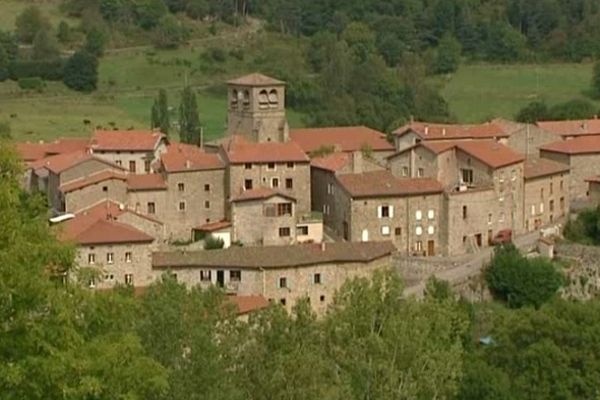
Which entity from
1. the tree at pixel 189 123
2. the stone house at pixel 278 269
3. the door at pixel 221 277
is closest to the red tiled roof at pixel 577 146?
the stone house at pixel 278 269

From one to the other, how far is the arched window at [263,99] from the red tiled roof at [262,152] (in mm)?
2488

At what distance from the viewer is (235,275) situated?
121 feet

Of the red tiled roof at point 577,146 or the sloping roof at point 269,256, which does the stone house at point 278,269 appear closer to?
the sloping roof at point 269,256

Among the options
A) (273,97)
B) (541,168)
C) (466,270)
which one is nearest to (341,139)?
(273,97)

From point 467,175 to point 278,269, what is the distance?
9.86 m

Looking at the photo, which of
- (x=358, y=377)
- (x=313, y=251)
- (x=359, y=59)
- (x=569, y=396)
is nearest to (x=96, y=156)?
(x=313, y=251)

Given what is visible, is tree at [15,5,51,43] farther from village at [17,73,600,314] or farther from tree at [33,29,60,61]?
village at [17,73,600,314]

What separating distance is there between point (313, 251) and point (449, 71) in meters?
49.0

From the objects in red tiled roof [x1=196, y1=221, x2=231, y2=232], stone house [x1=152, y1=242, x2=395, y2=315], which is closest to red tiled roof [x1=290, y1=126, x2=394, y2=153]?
red tiled roof [x1=196, y1=221, x2=231, y2=232]

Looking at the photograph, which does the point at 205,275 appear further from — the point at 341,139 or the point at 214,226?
the point at 341,139

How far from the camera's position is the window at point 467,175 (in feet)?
145

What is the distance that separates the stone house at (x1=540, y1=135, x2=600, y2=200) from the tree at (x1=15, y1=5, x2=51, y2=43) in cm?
4609

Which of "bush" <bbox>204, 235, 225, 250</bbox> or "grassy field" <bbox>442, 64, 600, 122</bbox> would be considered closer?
"bush" <bbox>204, 235, 225, 250</bbox>

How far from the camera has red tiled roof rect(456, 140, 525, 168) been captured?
143ft
